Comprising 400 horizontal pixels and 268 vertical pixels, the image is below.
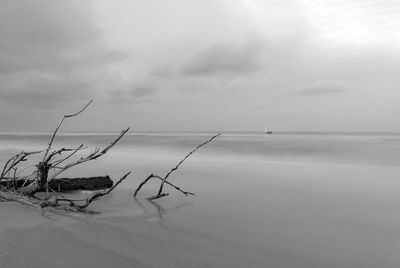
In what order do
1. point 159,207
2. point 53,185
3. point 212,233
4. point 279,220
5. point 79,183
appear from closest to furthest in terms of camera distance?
point 212,233 < point 279,220 < point 159,207 < point 53,185 < point 79,183

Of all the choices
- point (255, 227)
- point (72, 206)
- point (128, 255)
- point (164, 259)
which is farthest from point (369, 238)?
point (72, 206)

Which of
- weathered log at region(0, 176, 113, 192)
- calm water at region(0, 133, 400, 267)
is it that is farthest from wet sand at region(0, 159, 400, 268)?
weathered log at region(0, 176, 113, 192)

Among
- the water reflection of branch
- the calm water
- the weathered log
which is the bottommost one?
the calm water

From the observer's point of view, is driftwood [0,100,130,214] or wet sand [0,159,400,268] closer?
wet sand [0,159,400,268]

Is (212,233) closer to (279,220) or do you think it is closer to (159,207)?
(279,220)

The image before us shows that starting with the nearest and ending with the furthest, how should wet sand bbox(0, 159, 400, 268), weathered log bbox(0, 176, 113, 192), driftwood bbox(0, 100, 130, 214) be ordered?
wet sand bbox(0, 159, 400, 268), driftwood bbox(0, 100, 130, 214), weathered log bbox(0, 176, 113, 192)

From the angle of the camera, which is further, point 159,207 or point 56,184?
point 56,184

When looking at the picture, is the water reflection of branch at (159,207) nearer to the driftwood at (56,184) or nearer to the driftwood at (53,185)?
the driftwood at (56,184)

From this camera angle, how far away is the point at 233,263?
389cm

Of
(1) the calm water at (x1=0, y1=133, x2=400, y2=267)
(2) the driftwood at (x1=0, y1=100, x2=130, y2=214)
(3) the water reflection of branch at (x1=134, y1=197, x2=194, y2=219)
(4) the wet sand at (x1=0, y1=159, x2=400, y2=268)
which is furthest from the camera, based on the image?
(3) the water reflection of branch at (x1=134, y1=197, x2=194, y2=219)

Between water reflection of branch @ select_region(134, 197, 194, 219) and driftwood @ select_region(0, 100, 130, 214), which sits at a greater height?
driftwood @ select_region(0, 100, 130, 214)

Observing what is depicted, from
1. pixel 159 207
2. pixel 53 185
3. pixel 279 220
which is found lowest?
pixel 279 220

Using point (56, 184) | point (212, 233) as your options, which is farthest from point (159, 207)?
point (56, 184)

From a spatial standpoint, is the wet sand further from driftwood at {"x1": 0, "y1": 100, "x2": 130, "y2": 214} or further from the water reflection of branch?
driftwood at {"x1": 0, "y1": 100, "x2": 130, "y2": 214}
